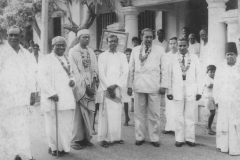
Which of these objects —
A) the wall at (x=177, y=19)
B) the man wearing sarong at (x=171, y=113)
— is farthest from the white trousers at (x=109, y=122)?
the wall at (x=177, y=19)

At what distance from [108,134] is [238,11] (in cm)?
422

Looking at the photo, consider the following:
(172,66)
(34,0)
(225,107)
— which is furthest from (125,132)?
(34,0)

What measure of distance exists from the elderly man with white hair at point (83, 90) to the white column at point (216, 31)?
380 cm

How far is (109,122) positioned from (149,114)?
0.78m

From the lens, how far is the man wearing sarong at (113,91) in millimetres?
6812

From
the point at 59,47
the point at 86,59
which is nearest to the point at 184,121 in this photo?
the point at 86,59

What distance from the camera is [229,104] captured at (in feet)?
20.2

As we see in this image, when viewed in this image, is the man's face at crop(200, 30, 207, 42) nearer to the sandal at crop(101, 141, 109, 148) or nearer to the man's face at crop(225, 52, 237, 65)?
the man's face at crop(225, 52, 237, 65)

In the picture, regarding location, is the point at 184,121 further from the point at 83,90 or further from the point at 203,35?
the point at 203,35

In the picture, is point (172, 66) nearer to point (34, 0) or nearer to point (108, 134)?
point (108, 134)

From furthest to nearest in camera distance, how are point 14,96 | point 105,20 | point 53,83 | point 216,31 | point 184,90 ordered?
point 105,20
point 216,31
point 184,90
point 53,83
point 14,96

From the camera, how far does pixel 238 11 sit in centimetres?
825

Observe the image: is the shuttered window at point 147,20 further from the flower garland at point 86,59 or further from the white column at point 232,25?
the flower garland at point 86,59

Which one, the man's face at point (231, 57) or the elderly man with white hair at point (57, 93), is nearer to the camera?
the elderly man with white hair at point (57, 93)
